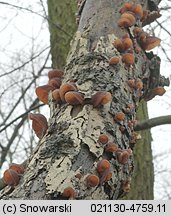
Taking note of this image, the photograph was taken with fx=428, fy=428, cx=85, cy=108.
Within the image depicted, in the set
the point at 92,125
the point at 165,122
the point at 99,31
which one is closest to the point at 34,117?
the point at 92,125

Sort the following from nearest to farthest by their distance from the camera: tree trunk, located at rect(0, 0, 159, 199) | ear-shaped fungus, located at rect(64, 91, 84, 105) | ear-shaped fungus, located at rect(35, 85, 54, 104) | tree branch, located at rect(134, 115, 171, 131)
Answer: tree trunk, located at rect(0, 0, 159, 199), ear-shaped fungus, located at rect(64, 91, 84, 105), ear-shaped fungus, located at rect(35, 85, 54, 104), tree branch, located at rect(134, 115, 171, 131)

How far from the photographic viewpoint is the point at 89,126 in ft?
3.86

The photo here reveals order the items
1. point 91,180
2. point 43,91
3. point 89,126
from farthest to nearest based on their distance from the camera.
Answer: point 43,91 → point 89,126 → point 91,180

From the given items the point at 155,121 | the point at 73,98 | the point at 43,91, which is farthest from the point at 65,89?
the point at 155,121

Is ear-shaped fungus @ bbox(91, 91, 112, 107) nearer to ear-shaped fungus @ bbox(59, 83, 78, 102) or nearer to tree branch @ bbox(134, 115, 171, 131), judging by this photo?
ear-shaped fungus @ bbox(59, 83, 78, 102)

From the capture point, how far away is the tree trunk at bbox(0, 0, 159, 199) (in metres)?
1.04

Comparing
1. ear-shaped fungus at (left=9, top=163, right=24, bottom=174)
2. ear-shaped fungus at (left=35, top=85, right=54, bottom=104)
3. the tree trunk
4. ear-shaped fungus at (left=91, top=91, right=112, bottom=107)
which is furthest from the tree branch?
ear-shaped fungus at (left=9, top=163, right=24, bottom=174)

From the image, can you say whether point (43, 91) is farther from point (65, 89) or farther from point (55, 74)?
point (65, 89)

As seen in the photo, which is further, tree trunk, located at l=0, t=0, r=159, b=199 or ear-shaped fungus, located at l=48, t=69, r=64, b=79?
ear-shaped fungus, located at l=48, t=69, r=64, b=79

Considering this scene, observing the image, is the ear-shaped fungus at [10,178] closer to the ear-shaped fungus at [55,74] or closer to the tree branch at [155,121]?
the ear-shaped fungus at [55,74]

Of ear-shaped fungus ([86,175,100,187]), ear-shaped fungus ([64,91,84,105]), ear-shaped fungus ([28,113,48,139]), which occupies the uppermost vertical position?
ear-shaped fungus ([64,91,84,105])

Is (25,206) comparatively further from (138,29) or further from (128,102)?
(138,29)

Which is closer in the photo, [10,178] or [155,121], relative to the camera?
[10,178]

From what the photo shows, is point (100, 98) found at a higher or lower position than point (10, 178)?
higher
